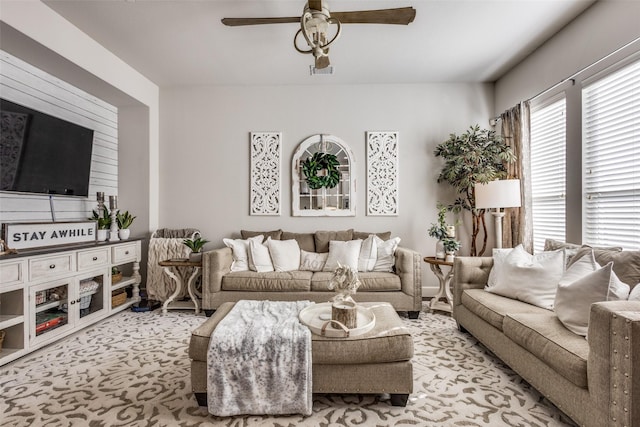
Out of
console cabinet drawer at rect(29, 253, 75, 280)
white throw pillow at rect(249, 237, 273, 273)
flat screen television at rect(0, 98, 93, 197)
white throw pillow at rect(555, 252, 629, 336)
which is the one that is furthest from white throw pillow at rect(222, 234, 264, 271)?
white throw pillow at rect(555, 252, 629, 336)

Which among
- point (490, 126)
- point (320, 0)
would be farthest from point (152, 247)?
point (490, 126)

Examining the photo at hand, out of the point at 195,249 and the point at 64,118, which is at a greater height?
the point at 64,118

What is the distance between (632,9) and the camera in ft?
7.74

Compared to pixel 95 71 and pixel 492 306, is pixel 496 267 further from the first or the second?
pixel 95 71

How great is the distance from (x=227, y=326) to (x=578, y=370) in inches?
73.8

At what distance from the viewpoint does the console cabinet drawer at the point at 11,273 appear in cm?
233

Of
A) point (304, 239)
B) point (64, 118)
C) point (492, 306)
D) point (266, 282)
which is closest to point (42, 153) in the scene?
point (64, 118)

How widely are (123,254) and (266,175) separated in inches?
76.2

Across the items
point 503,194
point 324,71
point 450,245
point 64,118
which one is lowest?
point 450,245

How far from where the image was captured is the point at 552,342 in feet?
5.80

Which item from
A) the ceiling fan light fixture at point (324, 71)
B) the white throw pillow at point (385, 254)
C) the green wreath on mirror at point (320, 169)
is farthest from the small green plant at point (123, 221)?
the white throw pillow at point (385, 254)

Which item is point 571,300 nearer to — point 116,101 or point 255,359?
point 255,359

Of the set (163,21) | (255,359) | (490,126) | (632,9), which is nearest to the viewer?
(255,359)

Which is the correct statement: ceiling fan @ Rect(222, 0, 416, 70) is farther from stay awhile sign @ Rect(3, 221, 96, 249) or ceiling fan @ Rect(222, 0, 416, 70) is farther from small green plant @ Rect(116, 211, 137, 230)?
small green plant @ Rect(116, 211, 137, 230)
